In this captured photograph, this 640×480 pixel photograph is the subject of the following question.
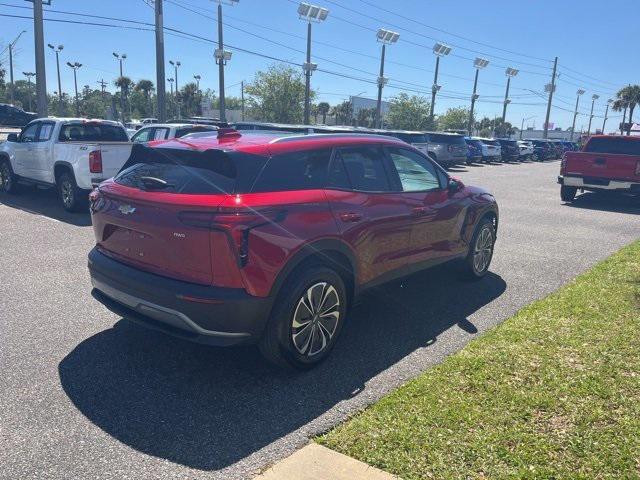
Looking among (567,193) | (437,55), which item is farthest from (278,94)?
(567,193)

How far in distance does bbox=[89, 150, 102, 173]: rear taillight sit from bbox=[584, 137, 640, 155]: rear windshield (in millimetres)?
12143

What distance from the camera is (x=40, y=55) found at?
17.5 meters

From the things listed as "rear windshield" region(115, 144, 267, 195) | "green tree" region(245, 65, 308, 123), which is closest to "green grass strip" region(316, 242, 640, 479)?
"rear windshield" region(115, 144, 267, 195)

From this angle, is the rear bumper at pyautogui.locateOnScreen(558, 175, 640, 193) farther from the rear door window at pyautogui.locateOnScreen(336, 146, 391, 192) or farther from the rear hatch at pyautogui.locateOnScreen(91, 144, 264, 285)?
the rear hatch at pyautogui.locateOnScreen(91, 144, 264, 285)

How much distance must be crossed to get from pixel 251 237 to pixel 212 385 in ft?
3.75

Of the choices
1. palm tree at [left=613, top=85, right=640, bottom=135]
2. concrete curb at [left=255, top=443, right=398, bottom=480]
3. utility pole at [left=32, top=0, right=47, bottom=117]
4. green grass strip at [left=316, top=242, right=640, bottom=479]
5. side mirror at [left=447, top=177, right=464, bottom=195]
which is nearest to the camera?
concrete curb at [left=255, top=443, right=398, bottom=480]

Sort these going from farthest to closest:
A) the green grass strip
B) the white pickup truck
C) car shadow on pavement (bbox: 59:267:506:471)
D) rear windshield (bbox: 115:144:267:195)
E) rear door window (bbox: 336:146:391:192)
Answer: the white pickup truck < rear door window (bbox: 336:146:391:192) < rear windshield (bbox: 115:144:267:195) < car shadow on pavement (bbox: 59:267:506:471) < the green grass strip

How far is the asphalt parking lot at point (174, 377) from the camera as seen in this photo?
9.59ft

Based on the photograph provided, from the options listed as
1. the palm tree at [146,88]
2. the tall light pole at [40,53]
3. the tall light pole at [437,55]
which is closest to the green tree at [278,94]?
the tall light pole at [437,55]

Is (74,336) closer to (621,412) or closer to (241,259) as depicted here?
(241,259)

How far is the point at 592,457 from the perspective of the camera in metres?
2.90

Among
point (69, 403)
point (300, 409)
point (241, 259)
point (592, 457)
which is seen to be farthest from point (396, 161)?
point (69, 403)

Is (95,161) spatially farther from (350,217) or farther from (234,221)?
(234,221)

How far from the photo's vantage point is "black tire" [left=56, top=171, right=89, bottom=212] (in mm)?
9656
